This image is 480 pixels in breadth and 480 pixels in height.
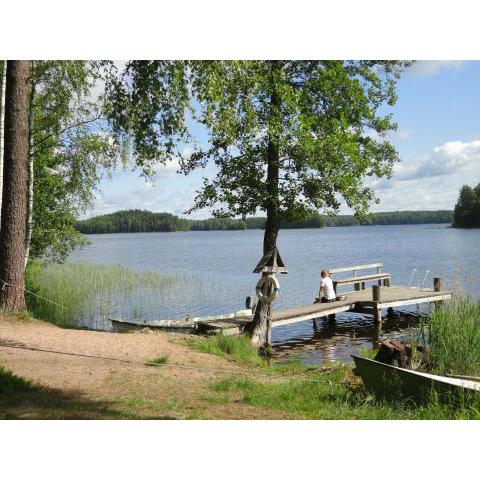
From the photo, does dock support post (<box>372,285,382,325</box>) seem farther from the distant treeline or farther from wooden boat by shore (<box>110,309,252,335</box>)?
wooden boat by shore (<box>110,309,252,335</box>)

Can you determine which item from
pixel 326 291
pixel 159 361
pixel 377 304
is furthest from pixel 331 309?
pixel 159 361

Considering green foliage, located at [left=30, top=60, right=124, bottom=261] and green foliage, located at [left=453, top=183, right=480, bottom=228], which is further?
green foliage, located at [left=453, top=183, right=480, bottom=228]

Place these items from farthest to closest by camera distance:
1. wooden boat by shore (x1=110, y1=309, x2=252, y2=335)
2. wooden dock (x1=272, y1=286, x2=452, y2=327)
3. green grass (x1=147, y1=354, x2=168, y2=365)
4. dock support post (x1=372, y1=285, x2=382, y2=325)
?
dock support post (x1=372, y1=285, x2=382, y2=325)
wooden dock (x1=272, y1=286, x2=452, y2=327)
wooden boat by shore (x1=110, y1=309, x2=252, y2=335)
green grass (x1=147, y1=354, x2=168, y2=365)

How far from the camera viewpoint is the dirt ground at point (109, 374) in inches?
230

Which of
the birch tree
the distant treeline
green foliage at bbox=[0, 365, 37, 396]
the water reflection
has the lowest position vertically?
the water reflection

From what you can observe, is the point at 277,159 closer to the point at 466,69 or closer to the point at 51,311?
the point at 466,69

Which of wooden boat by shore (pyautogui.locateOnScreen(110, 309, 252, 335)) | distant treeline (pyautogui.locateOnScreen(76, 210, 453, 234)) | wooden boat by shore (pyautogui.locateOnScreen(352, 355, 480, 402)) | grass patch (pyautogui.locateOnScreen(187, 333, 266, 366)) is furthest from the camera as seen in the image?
distant treeline (pyautogui.locateOnScreen(76, 210, 453, 234))

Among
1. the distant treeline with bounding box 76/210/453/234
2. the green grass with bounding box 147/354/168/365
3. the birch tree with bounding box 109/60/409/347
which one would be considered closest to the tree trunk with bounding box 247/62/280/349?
the birch tree with bounding box 109/60/409/347

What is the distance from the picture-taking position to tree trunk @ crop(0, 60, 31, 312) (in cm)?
943

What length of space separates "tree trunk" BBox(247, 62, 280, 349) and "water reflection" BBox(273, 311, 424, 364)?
1.89 feet

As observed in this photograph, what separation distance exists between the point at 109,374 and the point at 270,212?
5.12m

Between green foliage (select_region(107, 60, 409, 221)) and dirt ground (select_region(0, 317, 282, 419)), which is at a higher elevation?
green foliage (select_region(107, 60, 409, 221))

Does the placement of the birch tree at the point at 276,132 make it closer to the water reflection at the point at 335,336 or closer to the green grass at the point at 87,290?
the water reflection at the point at 335,336
